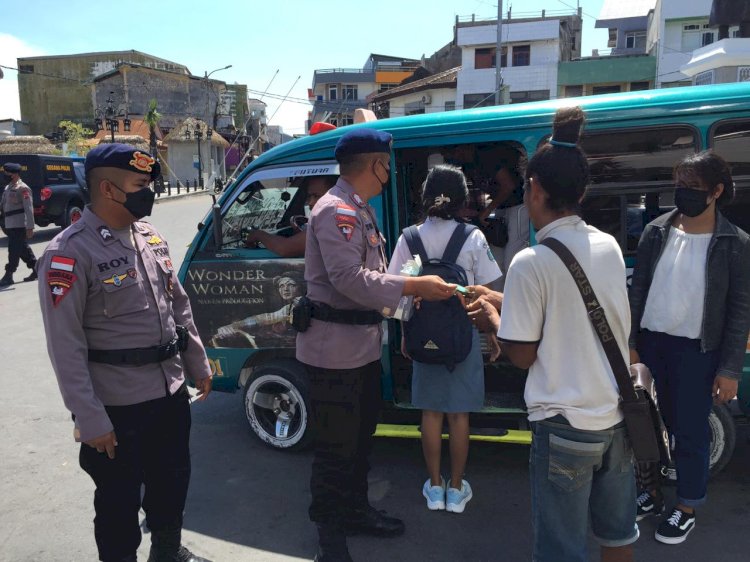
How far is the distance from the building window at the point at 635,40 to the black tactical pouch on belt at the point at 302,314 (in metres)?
45.0

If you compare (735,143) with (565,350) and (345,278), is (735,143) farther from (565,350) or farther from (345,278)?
(345,278)

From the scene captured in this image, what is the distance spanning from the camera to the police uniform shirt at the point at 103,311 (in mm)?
2316

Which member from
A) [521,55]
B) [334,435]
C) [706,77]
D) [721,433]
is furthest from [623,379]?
[521,55]

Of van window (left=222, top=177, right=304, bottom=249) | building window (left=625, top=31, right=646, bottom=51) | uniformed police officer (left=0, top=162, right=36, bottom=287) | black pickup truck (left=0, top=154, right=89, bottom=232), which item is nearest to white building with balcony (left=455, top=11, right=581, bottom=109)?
building window (left=625, top=31, right=646, bottom=51)

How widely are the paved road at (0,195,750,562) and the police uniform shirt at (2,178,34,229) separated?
5927mm

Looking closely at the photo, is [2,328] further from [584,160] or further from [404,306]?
[584,160]

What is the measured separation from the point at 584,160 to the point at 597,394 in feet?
2.54

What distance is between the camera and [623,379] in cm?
199

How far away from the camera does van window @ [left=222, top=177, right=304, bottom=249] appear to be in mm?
4312

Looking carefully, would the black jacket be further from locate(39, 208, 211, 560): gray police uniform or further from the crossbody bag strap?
locate(39, 208, 211, 560): gray police uniform

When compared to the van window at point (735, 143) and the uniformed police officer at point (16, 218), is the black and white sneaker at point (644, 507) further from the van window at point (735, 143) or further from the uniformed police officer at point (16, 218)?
the uniformed police officer at point (16, 218)

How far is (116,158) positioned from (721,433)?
3505mm

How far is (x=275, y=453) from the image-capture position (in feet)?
14.1

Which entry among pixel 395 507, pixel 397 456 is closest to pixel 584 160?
pixel 395 507
